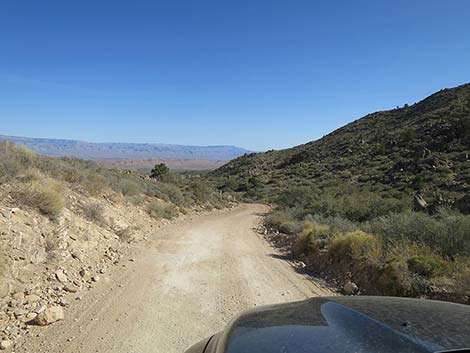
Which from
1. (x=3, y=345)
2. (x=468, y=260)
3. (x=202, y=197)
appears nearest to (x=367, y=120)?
(x=202, y=197)

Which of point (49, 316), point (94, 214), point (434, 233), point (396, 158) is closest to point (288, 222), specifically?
point (434, 233)

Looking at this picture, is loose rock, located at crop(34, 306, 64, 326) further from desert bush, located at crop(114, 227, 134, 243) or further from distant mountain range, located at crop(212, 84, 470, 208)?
distant mountain range, located at crop(212, 84, 470, 208)

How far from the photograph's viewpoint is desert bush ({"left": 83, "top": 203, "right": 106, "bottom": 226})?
11322mm

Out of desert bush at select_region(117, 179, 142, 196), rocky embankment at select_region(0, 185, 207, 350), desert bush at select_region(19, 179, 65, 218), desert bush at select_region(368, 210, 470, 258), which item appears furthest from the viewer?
desert bush at select_region(117, 179, 142, 196)

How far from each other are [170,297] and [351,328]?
208 inches

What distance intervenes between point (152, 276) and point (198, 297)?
1708mm

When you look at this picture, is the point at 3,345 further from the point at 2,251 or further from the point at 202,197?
the point at 202,197

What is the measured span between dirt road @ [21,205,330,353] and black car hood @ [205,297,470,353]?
2.90 m

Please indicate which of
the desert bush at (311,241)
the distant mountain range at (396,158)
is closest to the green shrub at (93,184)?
the desert bush at (311,241)

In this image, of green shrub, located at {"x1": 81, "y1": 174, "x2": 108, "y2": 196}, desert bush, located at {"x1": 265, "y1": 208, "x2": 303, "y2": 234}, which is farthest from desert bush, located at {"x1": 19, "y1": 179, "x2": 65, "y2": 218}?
desert bush, located at {"x1": 265, "y1": 208, "x2": 303, "y2": 234}

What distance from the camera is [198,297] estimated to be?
275 inches

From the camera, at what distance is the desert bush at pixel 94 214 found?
1132cm

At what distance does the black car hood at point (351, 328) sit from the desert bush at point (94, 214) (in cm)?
966

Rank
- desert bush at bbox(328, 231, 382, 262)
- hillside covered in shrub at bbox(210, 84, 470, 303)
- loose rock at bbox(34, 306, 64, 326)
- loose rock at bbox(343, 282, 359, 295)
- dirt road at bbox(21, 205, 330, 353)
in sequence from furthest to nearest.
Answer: desert bush at bbox(328, 231, 382, 262) → loose rock at bbox(343, 282, 359, 295) → hillside covered in shrub at bbox(210, 84, 470, 303) → loose rock at bbox(34, 306, 64, 326) → dirt road at bbox(21, 205, 330, 353)
